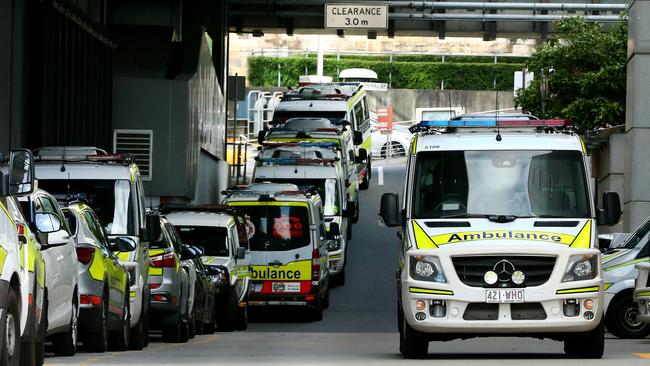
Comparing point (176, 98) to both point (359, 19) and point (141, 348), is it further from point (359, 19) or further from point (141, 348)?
point (141, 348)

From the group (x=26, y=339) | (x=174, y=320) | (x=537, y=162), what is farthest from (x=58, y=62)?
(x=26, y=339)

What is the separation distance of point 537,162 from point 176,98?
28128 millimetres

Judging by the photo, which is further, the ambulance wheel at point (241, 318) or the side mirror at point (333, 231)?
the side mirror at point (333, 231)

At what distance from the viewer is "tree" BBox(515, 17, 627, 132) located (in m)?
49.7

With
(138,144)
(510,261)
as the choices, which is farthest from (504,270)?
(138,144)

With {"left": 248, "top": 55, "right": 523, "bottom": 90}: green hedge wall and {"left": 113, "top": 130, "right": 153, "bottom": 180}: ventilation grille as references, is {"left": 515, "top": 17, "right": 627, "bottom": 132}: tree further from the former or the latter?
{"left": 248, "top": 55, "right": 523, "bottom": 90}: green hedge wall

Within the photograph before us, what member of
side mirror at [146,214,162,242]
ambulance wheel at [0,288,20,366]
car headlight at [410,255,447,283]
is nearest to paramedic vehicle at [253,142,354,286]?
side mirror at [146,214,162,242]

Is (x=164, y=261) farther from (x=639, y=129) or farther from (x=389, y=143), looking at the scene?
(x=389, y=143)

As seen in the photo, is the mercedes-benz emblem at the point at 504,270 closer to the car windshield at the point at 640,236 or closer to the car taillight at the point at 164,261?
the car taillight at the point at 164,261

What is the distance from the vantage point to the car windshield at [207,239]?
2839 centimetres

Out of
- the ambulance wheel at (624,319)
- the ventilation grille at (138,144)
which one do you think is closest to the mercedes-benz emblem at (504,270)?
the ambulance wheel at (624,319)

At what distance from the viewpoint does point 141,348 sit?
20719 mm

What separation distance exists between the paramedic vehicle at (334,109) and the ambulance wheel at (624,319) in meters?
25.0

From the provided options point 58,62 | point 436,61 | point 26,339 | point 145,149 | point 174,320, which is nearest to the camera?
point 26,339
